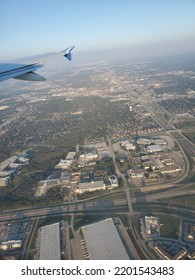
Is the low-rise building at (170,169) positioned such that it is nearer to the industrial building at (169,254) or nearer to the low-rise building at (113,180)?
the low-rise building at (113,180)

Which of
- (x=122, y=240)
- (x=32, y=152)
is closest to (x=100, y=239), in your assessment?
(x=122, y=240)

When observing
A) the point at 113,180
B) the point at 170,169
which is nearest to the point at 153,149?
the point at 170,169

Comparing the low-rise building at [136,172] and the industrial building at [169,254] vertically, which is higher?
the low-rise building at [136,172]

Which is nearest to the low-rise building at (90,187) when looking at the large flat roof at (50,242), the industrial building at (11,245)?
the large flat roof at (50,242)

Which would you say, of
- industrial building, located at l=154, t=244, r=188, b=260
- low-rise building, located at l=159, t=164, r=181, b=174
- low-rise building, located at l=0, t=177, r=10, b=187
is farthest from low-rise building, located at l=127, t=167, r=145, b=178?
low-rise building, located at l=0, t=177, r=10, b=187

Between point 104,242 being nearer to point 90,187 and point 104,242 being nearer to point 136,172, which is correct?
point 90,187

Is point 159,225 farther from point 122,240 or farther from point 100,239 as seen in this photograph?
point 100,239
